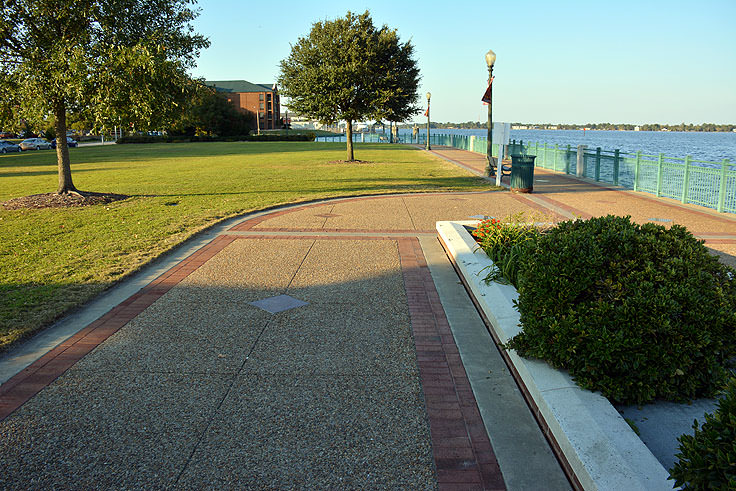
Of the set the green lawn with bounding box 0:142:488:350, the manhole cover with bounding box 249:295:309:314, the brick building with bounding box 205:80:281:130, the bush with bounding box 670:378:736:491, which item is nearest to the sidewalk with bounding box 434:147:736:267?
the green lawn with bounding box 0:142:488:350

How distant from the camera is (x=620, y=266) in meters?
4.05

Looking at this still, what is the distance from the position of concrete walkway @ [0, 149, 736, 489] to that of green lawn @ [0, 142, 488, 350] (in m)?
0.80

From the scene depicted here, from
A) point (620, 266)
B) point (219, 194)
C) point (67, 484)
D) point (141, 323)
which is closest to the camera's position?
point (67, 484)

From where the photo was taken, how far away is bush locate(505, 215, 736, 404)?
3.66 meters

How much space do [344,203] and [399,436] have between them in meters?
11.4

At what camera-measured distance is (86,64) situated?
1194 cm

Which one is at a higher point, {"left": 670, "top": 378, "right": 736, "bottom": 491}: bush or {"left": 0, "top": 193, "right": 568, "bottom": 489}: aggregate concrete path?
{"left": 670, "top": 378, "right": 736, "bottom": 491}: bush

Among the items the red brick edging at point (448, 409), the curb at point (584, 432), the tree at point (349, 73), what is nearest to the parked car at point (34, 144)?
the tree at point (349, 73)

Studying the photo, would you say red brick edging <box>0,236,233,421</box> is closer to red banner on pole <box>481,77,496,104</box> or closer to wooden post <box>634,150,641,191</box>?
wooden post <box>634,150,641,191</box>

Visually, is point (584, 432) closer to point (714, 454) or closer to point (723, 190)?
point (714, 454)

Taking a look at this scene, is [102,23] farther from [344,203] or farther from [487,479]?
[487,479]

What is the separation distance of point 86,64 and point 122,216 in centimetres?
339

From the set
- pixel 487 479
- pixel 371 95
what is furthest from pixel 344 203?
pixel 371 95

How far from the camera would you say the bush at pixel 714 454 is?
2.21 metres
